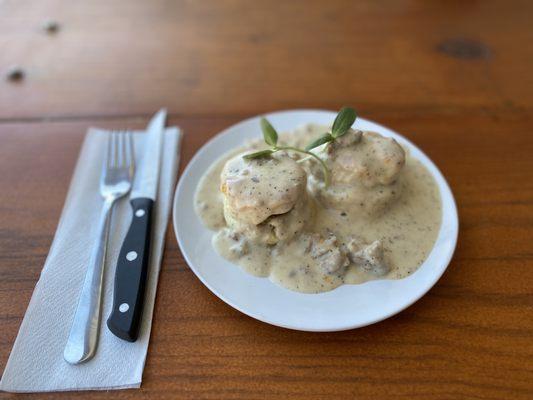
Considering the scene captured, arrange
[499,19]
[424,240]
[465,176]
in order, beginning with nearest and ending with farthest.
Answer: [424,240]
[465,176]
[499,19]

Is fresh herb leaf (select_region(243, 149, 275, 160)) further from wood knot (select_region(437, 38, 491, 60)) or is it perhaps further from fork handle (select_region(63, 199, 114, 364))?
wood knot (select_region(437, 38, 491, 60))

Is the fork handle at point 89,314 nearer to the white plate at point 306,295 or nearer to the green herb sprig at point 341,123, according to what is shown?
the white plate at point 306,295

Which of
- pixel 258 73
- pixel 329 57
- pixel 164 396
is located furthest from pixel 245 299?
pixel 329 57

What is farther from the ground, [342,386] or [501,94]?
[501,94]

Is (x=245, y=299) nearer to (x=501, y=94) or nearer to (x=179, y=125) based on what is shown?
(x=179, y=125)

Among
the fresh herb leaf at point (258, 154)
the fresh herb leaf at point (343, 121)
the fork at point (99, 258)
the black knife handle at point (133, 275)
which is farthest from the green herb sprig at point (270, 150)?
the fork at point (99, 258)

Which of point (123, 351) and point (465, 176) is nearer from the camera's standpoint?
point (123, 351)

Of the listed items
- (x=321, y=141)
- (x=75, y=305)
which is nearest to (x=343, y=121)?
(x=321, y=141)
